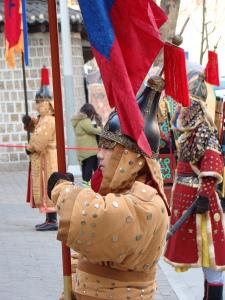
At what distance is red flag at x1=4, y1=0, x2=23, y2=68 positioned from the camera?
975cm

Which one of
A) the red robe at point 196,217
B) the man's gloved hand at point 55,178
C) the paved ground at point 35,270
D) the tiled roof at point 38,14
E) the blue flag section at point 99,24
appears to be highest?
the tiled roof at point 38,14

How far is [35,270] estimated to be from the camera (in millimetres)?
7074

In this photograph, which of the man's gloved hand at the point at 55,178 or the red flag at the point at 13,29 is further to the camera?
the red flag at the point at 13,29

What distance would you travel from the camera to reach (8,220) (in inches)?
393

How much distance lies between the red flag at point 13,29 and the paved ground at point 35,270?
2146mm

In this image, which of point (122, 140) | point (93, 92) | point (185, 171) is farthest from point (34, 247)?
point (93, 92)

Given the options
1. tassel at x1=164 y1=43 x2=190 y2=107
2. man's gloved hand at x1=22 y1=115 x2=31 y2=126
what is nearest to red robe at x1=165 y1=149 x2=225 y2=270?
tassel at x1=164 y1=43 x2=190 y2=107

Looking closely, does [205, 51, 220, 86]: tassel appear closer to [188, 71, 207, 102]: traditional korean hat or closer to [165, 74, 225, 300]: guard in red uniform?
[188, 71, 207, 102]: traditional korean hat

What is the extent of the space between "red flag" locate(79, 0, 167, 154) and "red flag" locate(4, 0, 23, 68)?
6640 millimetres

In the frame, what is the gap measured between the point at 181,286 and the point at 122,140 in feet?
12.2

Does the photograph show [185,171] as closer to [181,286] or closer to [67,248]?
[181,286]

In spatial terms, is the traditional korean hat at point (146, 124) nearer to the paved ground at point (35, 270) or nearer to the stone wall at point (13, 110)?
the paved ground at point (35, 270)

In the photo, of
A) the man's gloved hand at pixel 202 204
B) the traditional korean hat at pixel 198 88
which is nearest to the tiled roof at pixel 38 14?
the traditional korean hat at pixel 198 88

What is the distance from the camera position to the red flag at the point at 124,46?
10.1ft
